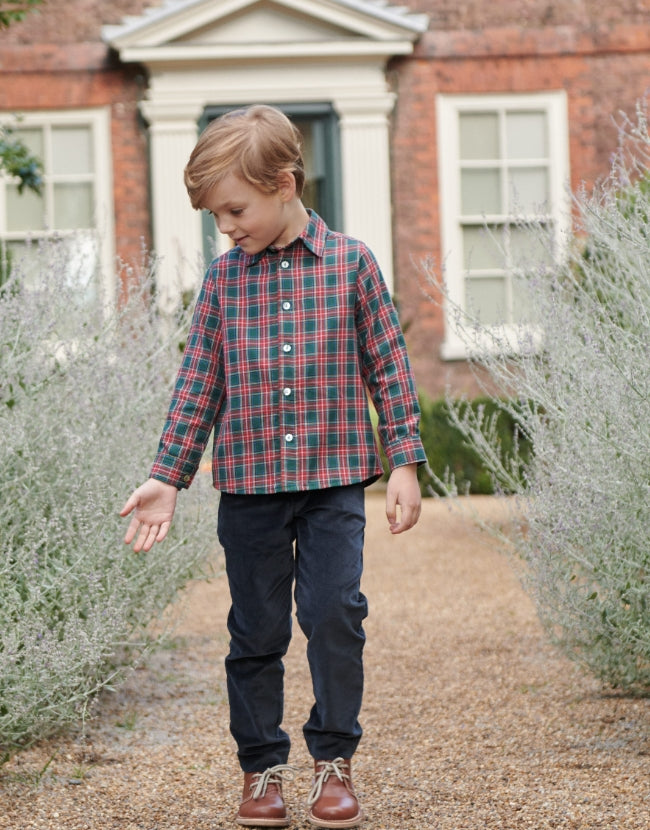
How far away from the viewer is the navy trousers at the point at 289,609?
272 cm

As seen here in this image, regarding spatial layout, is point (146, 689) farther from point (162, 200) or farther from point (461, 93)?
point (461, 93)

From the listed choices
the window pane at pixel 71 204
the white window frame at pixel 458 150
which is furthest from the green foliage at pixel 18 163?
the white window frame at pixel 458 150

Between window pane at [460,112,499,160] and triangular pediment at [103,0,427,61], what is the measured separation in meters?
0.80

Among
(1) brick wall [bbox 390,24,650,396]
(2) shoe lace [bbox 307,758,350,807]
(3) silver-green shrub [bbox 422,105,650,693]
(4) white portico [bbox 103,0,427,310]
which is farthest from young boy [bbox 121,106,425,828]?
(1) brick wall [bbox 390,24,650,396]

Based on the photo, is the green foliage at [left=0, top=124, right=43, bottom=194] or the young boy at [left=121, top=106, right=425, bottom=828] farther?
the green foliage at [left=0, top=124, right=43, bottom=194]

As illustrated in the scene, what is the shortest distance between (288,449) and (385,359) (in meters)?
0.29

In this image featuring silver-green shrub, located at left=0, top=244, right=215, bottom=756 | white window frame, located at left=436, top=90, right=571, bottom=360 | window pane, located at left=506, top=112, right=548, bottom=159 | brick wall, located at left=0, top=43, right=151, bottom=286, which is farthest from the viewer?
window pane, located at left=506, top=112, right=548, bottom=159

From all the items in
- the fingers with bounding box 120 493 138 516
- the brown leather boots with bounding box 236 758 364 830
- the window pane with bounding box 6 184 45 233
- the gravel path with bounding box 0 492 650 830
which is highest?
the window pane with bounding box 6 184 45 233

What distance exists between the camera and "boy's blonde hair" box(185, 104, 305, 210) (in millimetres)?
2629

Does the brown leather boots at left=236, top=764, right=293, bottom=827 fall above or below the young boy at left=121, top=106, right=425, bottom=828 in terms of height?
below

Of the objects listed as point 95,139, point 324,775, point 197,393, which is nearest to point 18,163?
point 197,393

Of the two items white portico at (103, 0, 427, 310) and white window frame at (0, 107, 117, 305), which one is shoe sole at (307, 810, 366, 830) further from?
white window frame at (0, 107, 117, 305)

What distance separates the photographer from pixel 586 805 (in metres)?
2.86

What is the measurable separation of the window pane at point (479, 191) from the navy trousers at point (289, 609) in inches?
316
